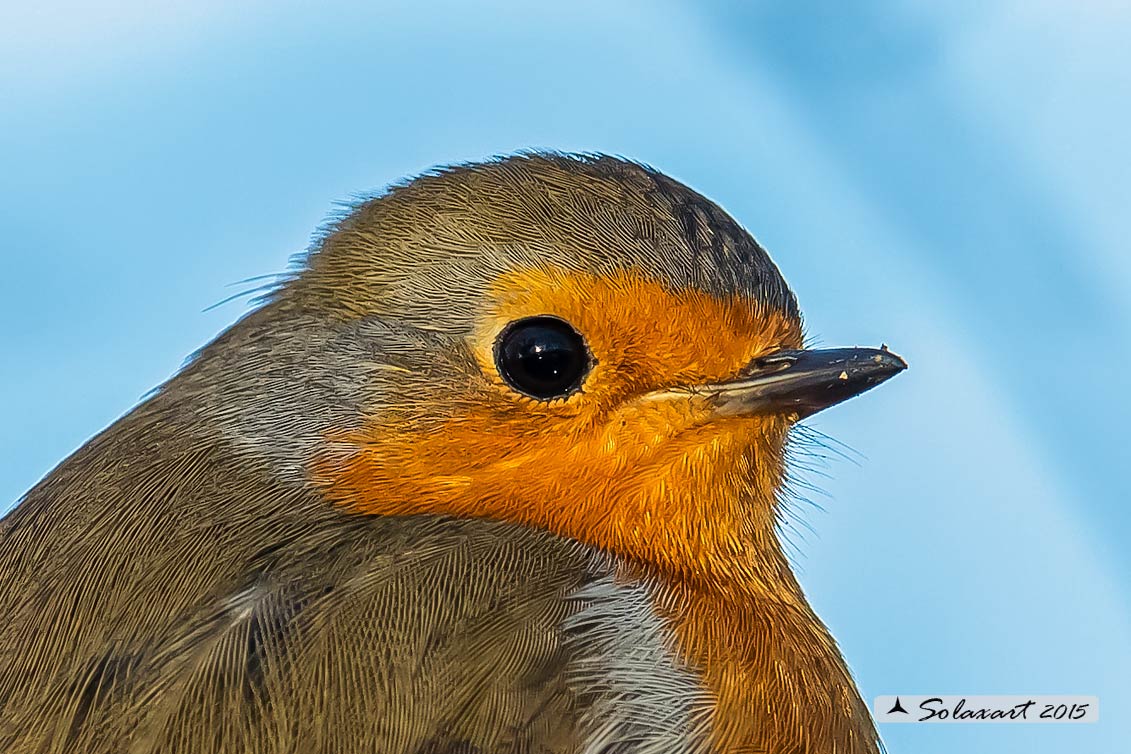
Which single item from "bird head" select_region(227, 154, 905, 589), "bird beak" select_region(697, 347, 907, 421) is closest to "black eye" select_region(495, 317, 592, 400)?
"bird head" select_region(227, 154, 905, 589)

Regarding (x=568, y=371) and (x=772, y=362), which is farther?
(x=772, y=362)

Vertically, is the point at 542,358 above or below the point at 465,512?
above

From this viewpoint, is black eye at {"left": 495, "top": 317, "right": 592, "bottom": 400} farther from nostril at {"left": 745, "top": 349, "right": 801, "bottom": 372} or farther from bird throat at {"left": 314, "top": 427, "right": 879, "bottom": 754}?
nostril at {"left": 745, "top": 349, "right": 801, "bottom": 372}

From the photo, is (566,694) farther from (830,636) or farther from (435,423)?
(830,636)

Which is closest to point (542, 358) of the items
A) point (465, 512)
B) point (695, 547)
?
point (465, 512)

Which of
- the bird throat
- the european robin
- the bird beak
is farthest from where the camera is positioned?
the bird beak

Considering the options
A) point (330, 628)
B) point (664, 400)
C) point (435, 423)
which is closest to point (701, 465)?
point (664, 400)

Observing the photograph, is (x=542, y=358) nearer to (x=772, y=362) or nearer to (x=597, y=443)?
(x=597, y=443)
